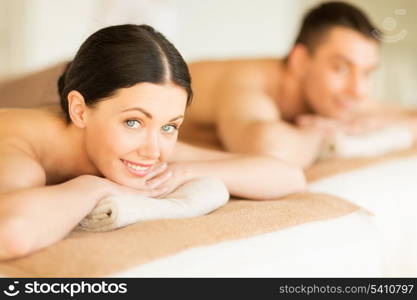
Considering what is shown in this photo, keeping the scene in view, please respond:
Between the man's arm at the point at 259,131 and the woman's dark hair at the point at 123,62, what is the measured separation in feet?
1.71

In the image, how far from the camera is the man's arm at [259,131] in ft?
4.42

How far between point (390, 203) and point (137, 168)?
21.7 inches

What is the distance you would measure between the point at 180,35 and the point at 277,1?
2.47ft

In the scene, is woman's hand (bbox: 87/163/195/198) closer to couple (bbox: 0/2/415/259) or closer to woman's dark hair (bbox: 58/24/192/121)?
Answer: couple (bbox: 0/2/415/259)

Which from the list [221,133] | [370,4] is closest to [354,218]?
[221,133]

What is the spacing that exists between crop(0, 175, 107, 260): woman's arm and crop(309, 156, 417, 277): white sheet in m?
0.55

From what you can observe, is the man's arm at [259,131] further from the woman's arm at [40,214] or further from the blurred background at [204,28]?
the woman's arm at [40,214]

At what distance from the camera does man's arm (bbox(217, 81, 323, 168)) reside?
1348 millimetres

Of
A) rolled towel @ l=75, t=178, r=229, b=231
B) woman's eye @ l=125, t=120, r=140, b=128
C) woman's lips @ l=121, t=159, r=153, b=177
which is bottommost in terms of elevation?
rolled towel @ l=75, t=178, r=229, b=231

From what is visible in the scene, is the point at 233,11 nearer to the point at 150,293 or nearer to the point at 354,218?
the point at 354,218

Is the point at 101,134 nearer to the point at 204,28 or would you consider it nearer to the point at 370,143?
the point at 370,143

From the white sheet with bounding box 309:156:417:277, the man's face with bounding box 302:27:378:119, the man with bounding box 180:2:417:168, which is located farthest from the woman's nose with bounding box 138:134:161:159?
the man's face with bounding box 302:27:378:119

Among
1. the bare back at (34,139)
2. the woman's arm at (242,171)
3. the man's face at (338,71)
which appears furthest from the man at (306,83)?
the bare back at (34,139)

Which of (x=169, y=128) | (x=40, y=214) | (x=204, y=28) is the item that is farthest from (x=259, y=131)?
(x=204, y=28)
